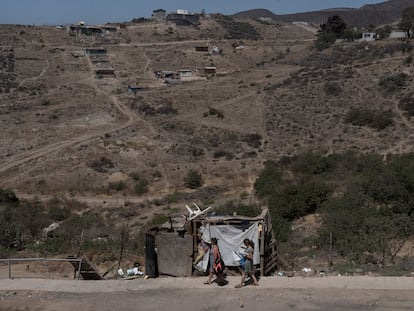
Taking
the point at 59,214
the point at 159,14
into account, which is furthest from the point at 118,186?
the point at 159,14

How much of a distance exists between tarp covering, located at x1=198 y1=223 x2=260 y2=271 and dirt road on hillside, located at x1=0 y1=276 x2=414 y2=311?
0.47 m

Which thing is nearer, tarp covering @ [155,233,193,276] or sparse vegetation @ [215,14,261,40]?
tarp covering @ [155,233,193,276]

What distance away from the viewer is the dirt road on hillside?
1093 centimetres

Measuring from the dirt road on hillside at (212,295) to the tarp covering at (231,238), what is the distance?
1.55 feet

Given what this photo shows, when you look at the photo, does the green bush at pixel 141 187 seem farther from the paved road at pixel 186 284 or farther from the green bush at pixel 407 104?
the green bush at pixel 407 104

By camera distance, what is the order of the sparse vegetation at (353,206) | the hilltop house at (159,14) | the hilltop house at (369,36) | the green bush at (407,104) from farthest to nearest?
the hilltop house at (159,14)
the hilltop house at (369,36)
the green bush at (407,104)
the sparse vegetation at (353,206)

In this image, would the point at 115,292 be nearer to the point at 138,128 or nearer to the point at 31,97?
the point at 138,128

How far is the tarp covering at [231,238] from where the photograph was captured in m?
12.4

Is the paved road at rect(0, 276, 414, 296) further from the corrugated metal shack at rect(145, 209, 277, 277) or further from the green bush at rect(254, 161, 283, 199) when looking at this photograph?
the green bush at rect(254, 161, 283, 199)

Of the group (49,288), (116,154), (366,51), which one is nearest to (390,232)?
(49,288)

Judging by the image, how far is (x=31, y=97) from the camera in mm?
57031

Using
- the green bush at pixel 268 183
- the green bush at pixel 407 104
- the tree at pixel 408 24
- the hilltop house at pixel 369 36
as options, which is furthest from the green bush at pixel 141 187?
the hilltop house at pixel 369 36

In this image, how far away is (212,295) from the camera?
1144 cm

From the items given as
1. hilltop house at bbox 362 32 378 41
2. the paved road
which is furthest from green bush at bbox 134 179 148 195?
hilltop house at bbox 362 32 378 41
